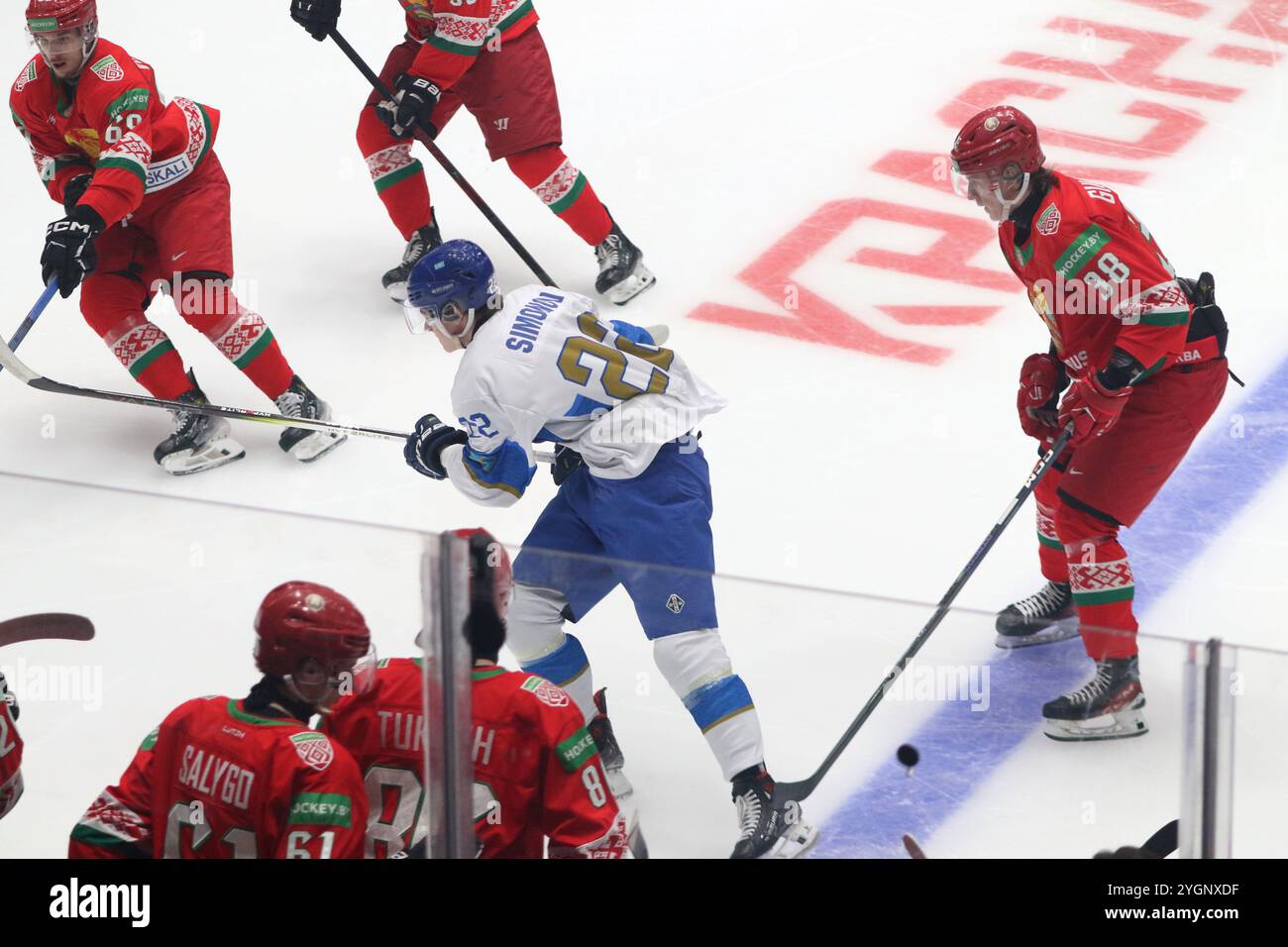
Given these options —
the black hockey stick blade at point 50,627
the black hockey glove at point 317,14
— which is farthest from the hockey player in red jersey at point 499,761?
the black hockey glove at point 317,14

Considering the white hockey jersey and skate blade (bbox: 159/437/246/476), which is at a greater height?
the white hockey jersey

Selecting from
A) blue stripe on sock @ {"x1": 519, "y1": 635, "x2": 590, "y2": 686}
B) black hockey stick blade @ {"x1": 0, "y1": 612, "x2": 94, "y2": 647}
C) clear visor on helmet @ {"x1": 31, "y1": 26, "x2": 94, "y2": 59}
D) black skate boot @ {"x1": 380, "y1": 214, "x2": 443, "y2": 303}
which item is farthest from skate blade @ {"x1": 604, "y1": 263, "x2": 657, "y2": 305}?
black hockey stick blade @ {"x1": 0, "y1": 612, "x2": 94, "y2": 647}

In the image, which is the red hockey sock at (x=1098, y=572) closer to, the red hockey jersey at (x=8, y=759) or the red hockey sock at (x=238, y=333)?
the red hockey jersey at (x=8, y=759)

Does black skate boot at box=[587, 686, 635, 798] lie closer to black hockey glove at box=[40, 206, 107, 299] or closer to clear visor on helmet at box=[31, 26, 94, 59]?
black hockey glove at box=[40, 206, 107, 299]

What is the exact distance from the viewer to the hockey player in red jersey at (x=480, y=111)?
5.47 meters

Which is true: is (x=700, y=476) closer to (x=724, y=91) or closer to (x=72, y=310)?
(x=72, y=310)

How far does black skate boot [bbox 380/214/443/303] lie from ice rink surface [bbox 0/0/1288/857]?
5.7 inches

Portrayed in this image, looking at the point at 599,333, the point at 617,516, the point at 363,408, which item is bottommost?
the point at 363,408

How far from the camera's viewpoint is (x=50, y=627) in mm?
3293

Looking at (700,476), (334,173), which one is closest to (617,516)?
(700,476)

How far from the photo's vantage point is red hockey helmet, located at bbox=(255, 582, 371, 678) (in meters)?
2.94

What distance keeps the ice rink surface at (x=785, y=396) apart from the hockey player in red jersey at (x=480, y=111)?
0.23m
